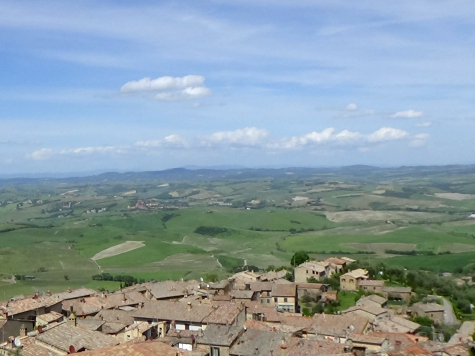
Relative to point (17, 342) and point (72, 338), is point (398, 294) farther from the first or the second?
point (17, 342)

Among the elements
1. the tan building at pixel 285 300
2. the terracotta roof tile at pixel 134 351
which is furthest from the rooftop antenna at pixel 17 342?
the tan building at pixel 285 300

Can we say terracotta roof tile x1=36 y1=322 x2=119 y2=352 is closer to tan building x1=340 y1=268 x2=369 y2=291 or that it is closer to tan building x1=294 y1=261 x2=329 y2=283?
tan building x1=340 y1=268 x2=369 y2=291

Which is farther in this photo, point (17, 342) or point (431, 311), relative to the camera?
point (431, 311)

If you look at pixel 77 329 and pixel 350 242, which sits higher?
pixel 77 329

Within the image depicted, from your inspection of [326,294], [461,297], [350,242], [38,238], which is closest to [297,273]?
[326,294]

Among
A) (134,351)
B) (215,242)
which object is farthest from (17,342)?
(215,242)

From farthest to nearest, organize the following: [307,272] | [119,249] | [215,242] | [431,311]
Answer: [215,242] < [119,249] < [307,272] < [431,311]

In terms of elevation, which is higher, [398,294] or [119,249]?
[398,294]

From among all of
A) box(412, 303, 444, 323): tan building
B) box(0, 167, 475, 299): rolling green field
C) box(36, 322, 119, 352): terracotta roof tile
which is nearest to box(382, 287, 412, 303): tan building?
box(412, 303, 444, 323): tan building

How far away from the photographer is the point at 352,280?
6044 centimetres

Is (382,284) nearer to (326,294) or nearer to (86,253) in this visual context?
(326,294)

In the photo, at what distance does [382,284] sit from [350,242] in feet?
204

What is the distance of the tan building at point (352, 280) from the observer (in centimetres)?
6025

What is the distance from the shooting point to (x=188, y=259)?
4139 inches
